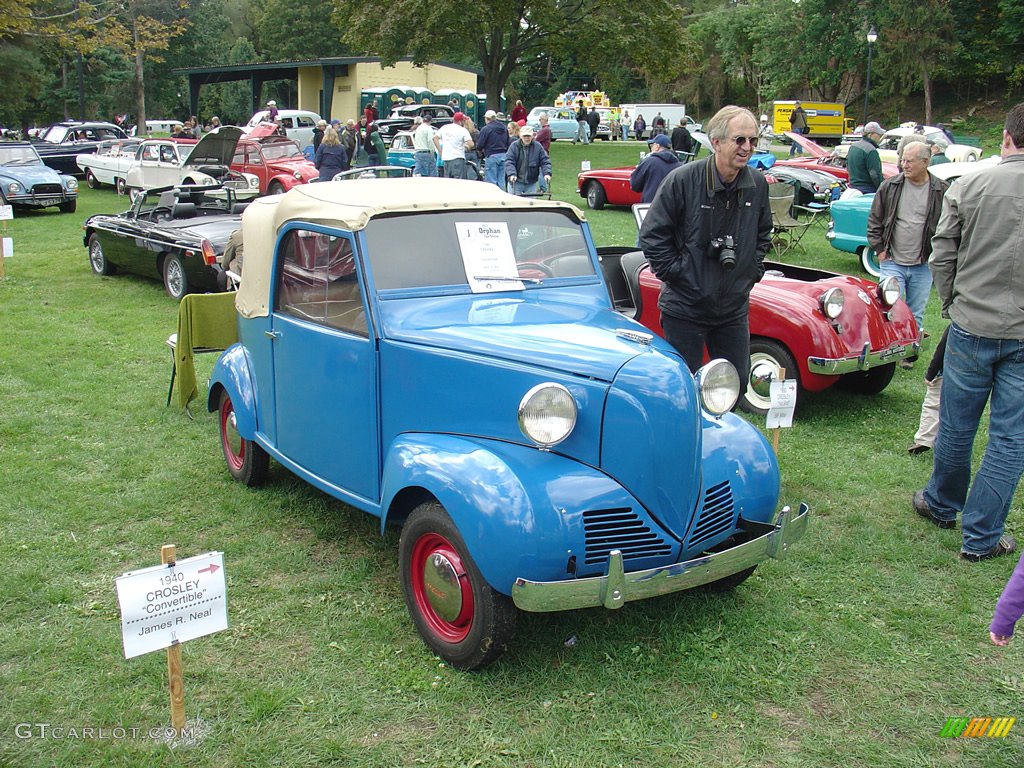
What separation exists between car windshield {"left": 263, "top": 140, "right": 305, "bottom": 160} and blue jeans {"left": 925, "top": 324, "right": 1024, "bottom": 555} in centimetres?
1720

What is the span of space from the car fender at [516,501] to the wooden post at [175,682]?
39.3 inches

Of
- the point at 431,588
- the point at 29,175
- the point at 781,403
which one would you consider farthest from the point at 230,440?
the point at 29,175

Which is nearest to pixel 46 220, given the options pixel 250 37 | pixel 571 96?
pixel 571 96

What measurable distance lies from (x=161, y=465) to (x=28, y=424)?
1.48m

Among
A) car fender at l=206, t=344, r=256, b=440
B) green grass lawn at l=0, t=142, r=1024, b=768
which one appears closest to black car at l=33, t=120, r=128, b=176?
green grass lawn at l=0, t=142, r=1024, b=768

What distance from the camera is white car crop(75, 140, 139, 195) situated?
2208 centimetres

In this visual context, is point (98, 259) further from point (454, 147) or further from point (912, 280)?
point (912, 280)

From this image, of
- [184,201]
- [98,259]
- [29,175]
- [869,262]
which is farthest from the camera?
[29,175]

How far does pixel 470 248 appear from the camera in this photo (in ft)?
14.3

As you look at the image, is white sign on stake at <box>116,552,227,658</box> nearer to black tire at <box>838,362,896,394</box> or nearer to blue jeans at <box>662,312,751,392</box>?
blue jeans at <box>662,312,751,392</box>

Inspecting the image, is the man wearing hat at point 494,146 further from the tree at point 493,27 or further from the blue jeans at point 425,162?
the tree at point 493,27

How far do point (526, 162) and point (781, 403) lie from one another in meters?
9.68

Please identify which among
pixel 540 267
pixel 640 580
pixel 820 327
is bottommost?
pixel 640 580

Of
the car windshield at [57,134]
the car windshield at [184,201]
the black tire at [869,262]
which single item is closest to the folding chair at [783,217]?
the black tire at [869,262]
